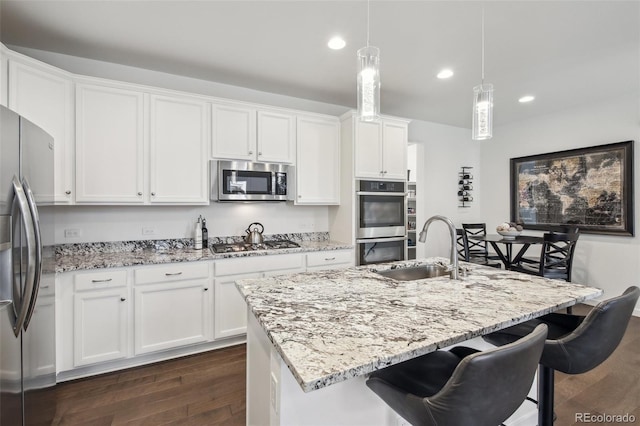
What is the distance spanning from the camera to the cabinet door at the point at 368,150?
131 inches

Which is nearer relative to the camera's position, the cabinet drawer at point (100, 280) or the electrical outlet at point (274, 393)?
the electrical outlet at point (274, 393)

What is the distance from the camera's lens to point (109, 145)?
98.0 inches

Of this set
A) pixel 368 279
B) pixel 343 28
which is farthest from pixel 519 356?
pixel 343 28

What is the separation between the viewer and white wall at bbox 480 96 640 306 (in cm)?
356

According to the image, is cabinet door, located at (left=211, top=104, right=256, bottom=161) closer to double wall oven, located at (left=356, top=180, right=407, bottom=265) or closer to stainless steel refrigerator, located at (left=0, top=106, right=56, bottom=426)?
double wall oven, located at (left=356, top=180, right=407, bottom=265)

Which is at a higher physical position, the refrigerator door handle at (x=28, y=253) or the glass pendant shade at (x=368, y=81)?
the glass pendant shade at (x=368, y=81)

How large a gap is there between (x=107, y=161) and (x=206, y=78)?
1301mm

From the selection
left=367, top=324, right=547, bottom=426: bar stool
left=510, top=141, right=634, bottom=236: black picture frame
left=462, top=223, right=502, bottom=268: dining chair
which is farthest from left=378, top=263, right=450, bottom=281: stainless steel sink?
left=510, top=141, right=634, bottom=236: black picture frame

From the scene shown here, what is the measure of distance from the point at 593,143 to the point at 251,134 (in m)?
4.39

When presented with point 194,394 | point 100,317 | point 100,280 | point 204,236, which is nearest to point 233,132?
point 204,236

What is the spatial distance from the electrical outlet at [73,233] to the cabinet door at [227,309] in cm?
131

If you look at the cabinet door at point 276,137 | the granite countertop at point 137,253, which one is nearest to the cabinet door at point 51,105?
the granite countertop at point 137,253

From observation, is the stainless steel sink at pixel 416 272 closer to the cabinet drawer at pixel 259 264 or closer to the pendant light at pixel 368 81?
the pendant light at pixel 368 81

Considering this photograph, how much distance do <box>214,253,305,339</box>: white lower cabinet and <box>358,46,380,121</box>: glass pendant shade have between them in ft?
5.77
